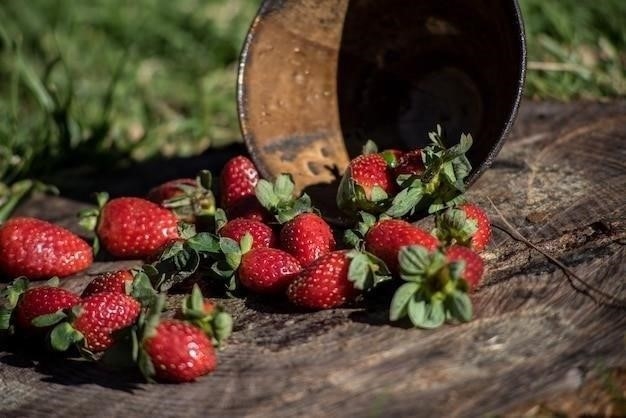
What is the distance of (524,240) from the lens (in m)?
1.74

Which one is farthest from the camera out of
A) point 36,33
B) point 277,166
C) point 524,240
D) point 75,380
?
point 36,33

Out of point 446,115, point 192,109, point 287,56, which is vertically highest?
point 287,56

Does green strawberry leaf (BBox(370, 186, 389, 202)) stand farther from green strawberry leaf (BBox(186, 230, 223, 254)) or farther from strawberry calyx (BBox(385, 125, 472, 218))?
green strawberry leaf (BBox(186, 230, 223, 254))

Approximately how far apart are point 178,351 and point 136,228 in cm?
60

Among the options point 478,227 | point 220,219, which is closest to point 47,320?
point 220,219

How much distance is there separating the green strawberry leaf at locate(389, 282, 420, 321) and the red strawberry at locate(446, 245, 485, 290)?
0.25 ft

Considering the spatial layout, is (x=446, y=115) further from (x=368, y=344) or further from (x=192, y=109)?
(x=192, y=109)

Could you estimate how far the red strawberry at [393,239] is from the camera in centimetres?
159

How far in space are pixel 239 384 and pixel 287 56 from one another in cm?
93

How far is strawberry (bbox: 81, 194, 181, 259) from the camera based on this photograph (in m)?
2.00

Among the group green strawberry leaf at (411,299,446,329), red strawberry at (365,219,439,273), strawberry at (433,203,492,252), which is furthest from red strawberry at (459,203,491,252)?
green strawberry leaf at (411,299,446,329)

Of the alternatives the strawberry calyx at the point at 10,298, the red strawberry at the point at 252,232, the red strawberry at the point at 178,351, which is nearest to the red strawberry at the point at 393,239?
the red strawberry at the point at 252,232

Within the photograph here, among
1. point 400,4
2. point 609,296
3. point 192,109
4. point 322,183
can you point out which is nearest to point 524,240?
point 609,296

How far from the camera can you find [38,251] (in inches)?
78.5
